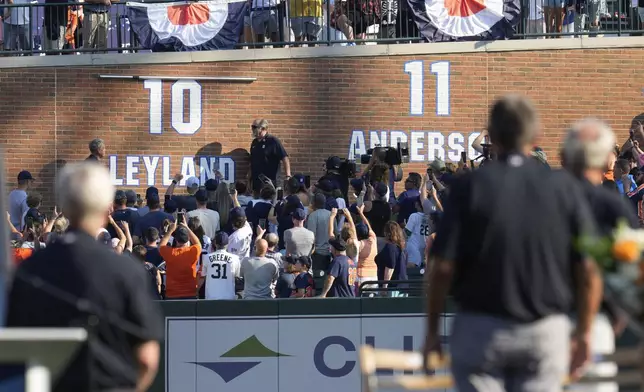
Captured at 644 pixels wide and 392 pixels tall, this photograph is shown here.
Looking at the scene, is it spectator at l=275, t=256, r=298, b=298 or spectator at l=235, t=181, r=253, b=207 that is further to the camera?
spectator at l=235, t=181, r=253, b=207

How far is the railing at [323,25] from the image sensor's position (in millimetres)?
22000

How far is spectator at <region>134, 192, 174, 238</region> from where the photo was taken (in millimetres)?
15523

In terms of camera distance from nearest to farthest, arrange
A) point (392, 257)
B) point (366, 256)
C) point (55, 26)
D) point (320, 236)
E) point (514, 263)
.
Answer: point (514, 263) → point (366, 256) → point (392, 257) → point (320, 236) → point (55, 26)

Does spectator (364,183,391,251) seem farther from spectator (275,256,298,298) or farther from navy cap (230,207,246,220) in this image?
spectator (275,256,298,298)

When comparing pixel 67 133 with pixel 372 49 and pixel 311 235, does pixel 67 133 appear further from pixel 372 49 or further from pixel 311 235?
pixel 311 235

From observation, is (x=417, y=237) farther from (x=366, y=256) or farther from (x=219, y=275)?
(x=219, y=275)

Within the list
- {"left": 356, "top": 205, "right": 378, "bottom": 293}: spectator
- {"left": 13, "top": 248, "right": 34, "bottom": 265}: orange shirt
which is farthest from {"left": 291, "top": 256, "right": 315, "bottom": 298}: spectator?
{"left": 13, "top": 248, "right": 34, "bottom": 265}: orange shirt

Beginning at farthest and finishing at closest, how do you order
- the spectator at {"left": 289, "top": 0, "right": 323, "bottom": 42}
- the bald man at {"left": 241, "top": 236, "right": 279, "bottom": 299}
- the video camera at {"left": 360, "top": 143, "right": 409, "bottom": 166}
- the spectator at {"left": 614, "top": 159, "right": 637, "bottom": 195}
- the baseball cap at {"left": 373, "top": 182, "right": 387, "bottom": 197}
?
the spectator at {"left": 289, "top": 0, "right": 323, "bottom": 42}
the video camera at {"left": 360, "top": 143, "right": 409, "bottom": 166}
the baseball cap at {"left": 373, "top": 182, "right": 387, "bottom": 197}
the spectator at {"left": 614, "top": 159, "right": 637, "bottom": 195}
the bald man at {"left": 241, "top": 236, "right": 279, "bottom": 299}

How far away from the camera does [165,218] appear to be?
51.0 ft

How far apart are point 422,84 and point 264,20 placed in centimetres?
296

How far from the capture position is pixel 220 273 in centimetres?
1362

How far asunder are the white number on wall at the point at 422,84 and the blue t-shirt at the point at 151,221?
297 inches

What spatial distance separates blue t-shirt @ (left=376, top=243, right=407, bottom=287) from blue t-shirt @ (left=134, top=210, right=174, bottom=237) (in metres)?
2.73

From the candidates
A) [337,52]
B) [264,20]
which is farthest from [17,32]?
[337,52]
